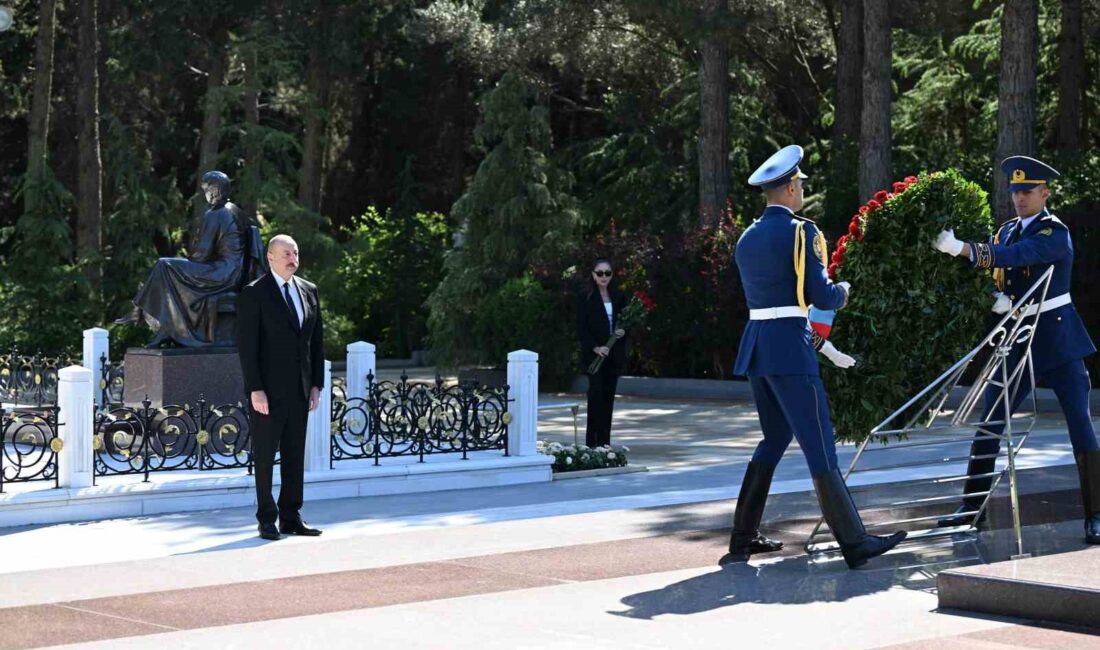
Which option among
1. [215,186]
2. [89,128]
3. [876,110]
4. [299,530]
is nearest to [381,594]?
[299,530]

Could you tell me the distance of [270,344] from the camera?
9898mm

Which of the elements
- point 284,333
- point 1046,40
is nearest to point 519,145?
point 1046,40

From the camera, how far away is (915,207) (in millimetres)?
9156

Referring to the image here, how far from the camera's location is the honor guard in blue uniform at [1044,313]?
9.06 m

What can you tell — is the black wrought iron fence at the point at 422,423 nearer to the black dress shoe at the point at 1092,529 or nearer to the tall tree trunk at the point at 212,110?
the black dress shoe at the point at 1092,529

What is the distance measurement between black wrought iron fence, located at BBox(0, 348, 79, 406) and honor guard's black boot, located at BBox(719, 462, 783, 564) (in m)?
11.4

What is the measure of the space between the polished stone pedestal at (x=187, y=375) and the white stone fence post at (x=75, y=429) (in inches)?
107

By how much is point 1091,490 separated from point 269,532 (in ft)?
15.8

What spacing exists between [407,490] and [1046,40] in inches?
888

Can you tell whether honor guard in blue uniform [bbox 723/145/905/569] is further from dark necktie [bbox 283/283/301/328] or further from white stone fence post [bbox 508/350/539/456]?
white stone fence post [bbox 508/350/539/456]

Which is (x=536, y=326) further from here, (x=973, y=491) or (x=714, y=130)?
(x=973, y=491)

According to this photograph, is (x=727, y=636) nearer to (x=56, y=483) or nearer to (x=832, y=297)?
(x=832, y=297)

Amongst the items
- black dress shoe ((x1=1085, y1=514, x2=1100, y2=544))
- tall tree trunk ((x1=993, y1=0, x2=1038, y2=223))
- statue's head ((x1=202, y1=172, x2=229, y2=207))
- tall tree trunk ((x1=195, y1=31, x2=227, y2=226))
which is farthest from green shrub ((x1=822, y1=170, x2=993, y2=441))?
tall tree trunk ((x1=195, y1=31, x2=227, y2=226))

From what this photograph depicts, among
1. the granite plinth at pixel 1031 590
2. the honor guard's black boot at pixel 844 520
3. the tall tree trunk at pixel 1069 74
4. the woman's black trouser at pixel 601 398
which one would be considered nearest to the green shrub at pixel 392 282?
the tall tree trunk at pixel 1069 74
